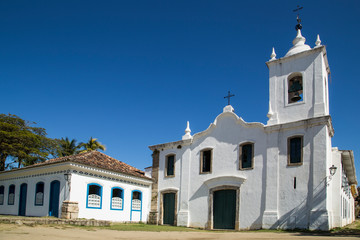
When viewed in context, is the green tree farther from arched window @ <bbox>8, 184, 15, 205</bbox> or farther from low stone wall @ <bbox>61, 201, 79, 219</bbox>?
low stone wall @ <bbox>61, 201, 79, 219</bbox>

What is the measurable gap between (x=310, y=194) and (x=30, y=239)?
1167 cm

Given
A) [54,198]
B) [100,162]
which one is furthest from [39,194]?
[100,162]

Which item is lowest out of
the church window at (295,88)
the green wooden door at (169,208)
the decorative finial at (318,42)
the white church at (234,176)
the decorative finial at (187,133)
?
the green wooden door at (169,208)

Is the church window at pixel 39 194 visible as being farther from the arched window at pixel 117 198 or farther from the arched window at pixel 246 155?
the arched window at pixel 246 155

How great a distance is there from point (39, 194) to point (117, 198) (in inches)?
167

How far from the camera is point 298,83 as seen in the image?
17.4 m

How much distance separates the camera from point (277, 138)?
16.9m

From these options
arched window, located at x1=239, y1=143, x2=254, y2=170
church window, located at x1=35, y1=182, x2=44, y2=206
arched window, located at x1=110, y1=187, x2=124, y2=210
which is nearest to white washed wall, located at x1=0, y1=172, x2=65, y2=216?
church window, located at x1=35, y1=182, x2=44, y2=206

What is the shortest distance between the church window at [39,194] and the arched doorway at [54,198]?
994mm

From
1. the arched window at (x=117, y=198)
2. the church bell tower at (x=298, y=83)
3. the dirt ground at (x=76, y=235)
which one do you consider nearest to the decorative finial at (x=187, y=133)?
the arched window at (x=117, y=198)

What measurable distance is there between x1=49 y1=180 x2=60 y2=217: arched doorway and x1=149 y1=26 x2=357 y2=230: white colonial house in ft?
19.6

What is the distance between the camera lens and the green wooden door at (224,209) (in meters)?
17.8

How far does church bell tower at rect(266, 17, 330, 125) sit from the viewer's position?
1650 centimetres

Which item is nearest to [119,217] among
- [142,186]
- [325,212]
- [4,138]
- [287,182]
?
[142,186]
